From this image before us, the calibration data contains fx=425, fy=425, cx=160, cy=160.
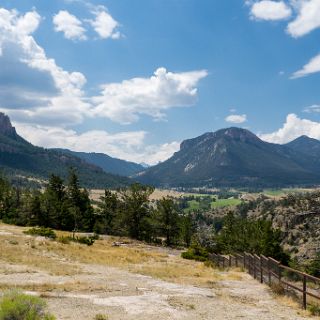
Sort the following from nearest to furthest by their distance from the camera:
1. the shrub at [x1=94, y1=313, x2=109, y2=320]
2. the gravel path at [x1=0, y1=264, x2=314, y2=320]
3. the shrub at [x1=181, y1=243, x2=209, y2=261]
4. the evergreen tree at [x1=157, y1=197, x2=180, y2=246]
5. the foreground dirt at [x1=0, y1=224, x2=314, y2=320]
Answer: the shrub at [x1=94, y1=313, x2=109, y2=320] → the gravel path at [x1=0, y1=264, x2=314, y2=320] → the foreground dirt at [x1=0, y1=224, x2=314, y2=320] → the shrub at [x1=181, y1=243, x2=209, y2=261] → the evergreen tree at [x1=157, y1=197, x2=180, y2=246]

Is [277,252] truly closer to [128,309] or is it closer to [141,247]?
[141,247]

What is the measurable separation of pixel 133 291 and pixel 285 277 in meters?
8.49

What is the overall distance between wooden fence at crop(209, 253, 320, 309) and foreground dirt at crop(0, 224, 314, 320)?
2.51ft

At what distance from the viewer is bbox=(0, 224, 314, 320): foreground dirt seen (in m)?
16.6

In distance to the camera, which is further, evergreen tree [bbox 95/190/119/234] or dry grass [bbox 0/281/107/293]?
evergreen tree [bbox 95/190/119/234]

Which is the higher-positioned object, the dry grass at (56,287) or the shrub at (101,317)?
the shrub at (101,317)

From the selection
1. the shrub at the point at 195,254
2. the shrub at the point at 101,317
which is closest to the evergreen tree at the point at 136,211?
the shrub at the point at 195,254

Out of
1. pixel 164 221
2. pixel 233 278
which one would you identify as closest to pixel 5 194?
pixel 164 221

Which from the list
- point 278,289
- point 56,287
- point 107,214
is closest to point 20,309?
point 56,287

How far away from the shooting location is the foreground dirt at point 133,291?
16.6m

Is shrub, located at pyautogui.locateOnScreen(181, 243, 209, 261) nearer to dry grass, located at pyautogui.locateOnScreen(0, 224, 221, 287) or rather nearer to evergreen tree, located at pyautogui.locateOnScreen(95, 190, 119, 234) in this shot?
dry grass, located at pyautogui.locateOnScreen(0, 224, 221, 287)

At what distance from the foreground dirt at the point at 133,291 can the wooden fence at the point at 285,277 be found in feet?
2.51

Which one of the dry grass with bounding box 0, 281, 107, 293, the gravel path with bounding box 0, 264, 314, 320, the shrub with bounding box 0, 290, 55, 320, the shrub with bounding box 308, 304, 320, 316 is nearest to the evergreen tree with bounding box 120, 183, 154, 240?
the gravel path with bounding box 0, 264, 314, 320

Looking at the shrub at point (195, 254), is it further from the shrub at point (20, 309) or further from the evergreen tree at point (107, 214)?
the shrub at point (20, 309)
